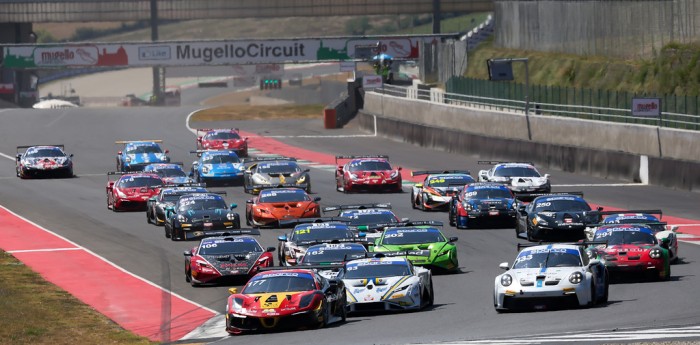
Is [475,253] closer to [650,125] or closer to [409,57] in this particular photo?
[650,125]

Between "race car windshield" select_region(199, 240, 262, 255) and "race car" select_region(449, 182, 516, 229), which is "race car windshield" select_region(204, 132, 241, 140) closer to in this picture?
"race car" select_region(449, 182, 516, 229)

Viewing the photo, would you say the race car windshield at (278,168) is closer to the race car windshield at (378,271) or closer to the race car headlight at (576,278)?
the race car windshield at (378,271)

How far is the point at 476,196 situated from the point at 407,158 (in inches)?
988

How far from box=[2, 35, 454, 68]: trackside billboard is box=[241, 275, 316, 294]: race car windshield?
79418mm

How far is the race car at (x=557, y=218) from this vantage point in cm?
4034

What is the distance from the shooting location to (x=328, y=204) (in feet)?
172

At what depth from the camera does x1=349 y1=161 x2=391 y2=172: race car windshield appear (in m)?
55.9

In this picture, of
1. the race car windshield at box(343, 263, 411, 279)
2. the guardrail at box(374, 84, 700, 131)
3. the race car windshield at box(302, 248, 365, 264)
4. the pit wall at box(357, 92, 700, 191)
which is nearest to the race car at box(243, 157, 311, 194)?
the pit wall at box(357, 92, 700, 191)

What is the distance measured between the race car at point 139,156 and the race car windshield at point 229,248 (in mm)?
27144

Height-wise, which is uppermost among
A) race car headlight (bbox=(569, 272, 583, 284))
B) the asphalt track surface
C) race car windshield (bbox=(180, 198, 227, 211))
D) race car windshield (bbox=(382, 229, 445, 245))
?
race car headlight (bbox=(569, 272, 583, 284))

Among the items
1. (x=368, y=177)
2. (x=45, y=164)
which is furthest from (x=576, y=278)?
(x=45, y=164)

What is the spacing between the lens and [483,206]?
4478 centimetres

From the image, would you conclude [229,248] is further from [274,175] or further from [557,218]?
[274,175]

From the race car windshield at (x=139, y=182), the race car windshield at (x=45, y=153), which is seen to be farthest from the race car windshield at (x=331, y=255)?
the race car windshield at (x=45, y=153)
